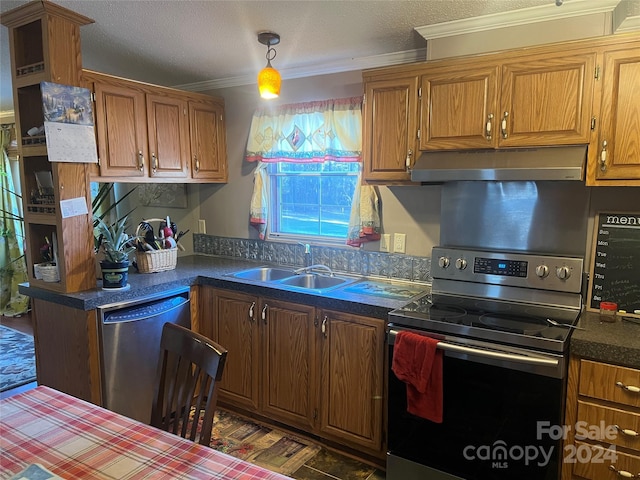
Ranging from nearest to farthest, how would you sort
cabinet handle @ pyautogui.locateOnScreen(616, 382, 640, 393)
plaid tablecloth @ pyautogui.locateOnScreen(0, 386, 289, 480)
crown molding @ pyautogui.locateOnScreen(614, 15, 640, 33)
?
1. plaid tablecloth @ pyautogui.locateOnScreen(0, 386, 289, 480)
2. cabinet handle @ pyautogui.locateOnScreen(616, 382, 640, 393)
3. crown molding @ pyautogui.locateOnScreen(614, 15, 640, 33)

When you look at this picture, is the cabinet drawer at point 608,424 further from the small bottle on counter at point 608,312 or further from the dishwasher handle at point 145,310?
the dishwasher handle at point 145,310

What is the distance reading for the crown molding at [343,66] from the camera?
8.77ft

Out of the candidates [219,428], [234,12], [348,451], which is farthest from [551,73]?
[219,428]

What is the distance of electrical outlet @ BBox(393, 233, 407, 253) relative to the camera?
2.78 meters

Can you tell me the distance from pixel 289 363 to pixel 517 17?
2.15 m

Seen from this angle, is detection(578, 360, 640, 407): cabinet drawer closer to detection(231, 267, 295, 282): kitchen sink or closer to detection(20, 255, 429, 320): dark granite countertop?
detection(20, 255, 429, 320): dark granite countertop

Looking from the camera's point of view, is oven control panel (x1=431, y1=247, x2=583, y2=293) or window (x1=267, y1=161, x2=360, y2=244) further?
window (x1=267, y1=161, x2=360, y2=244)

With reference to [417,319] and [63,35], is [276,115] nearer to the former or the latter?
[63,35]

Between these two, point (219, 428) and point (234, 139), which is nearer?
point (219, 428)

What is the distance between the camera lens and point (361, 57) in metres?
2.80

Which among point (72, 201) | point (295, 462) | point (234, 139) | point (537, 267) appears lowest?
point (295, 462)

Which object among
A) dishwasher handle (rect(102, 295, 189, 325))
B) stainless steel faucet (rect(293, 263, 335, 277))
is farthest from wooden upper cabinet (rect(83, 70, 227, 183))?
stainless steel faucet (rect(293, 263, 335, 277))

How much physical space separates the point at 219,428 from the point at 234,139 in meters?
2.06

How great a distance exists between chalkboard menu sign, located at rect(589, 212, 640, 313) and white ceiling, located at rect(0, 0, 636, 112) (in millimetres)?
1043
